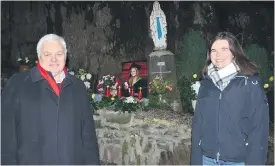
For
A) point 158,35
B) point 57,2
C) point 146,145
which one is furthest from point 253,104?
point 57,2

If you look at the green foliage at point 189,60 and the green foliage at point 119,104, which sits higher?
the green foliage at point 189,60

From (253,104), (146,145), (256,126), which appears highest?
(253,104)

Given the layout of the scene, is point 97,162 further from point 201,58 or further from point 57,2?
point 57,2

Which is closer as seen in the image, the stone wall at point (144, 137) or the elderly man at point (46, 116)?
the elderly man at point (46, 116)

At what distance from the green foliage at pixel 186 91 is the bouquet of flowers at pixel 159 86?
286 mm

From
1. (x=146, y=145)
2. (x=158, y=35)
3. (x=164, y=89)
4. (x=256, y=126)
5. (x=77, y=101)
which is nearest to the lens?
(x=256, y=126)

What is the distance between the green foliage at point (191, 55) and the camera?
6.62 metres

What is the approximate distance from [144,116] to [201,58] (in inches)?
81.5

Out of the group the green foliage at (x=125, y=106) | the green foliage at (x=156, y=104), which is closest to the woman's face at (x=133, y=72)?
the green foliage at (x=156, y=104)

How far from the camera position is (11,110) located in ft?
6.75

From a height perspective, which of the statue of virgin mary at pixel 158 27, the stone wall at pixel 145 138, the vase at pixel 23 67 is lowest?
the stone wall at pixel 145 138

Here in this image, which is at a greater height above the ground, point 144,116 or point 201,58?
point 201,58

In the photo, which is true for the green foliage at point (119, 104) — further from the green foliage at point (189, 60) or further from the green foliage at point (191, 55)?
the green foliage at point (191, 55)

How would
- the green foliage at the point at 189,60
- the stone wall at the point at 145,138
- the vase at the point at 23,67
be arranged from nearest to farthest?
the stone wall at the point at 145,138
the green foliage at the point at 189,60
the vase at the point at 23,67
